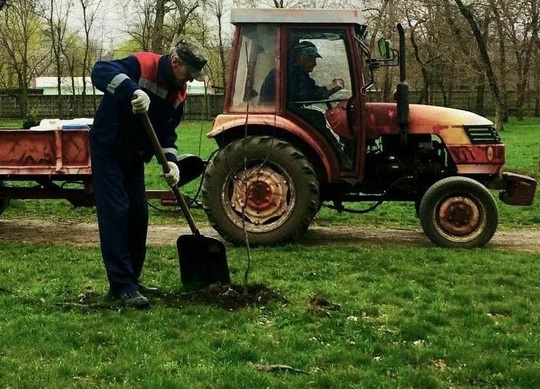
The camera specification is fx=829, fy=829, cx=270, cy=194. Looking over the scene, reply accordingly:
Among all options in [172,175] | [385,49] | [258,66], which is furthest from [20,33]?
[172,175]

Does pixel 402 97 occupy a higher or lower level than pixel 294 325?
higher

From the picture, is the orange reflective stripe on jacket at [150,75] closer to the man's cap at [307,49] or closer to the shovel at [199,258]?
the shovel at [199,258]

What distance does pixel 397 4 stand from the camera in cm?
3200

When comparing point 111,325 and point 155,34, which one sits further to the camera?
point 155,34

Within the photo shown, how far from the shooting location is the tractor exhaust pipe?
30.4ft

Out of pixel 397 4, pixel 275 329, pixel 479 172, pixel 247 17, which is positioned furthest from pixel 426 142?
pixel 397 4

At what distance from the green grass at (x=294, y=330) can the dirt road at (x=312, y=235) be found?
1.64 m

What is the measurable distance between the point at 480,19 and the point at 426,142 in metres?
10.4

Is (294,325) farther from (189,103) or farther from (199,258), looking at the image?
(189,103)

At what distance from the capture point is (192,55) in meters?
6.16

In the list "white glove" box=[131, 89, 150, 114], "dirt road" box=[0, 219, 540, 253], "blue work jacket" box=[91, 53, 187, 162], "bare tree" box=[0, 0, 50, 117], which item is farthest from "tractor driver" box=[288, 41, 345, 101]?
"bare tree" box=[0, 0, 50, 117]

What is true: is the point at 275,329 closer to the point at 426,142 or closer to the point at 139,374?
the point at 139,374

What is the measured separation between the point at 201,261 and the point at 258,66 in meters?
3.38

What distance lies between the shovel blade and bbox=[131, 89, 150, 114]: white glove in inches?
50.1
